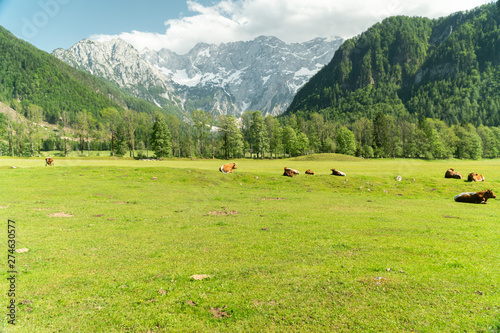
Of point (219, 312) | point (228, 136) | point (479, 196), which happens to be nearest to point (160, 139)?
point (228, 136)

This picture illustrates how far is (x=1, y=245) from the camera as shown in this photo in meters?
10.8

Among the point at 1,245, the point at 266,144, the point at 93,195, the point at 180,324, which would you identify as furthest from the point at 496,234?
the point at 266,144

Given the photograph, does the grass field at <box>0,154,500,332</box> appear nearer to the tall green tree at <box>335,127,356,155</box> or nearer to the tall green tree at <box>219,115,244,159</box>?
the tall green tree at <box>219,115,244,159</box>

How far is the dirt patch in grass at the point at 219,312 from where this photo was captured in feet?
22.1

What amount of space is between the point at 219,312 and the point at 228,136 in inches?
4410

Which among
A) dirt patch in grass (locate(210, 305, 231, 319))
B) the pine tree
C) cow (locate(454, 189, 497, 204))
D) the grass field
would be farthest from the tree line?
dirt patch in grass (locate(210, 305, 231, 319))

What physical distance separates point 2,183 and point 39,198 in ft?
39.3

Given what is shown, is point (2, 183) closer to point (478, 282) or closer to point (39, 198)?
point (39, 198)

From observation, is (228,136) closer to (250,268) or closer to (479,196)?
(479,196)

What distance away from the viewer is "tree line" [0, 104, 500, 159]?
104938mm

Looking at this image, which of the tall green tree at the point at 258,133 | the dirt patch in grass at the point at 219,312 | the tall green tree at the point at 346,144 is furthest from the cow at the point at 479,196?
the tall green tree at the point at 346,144

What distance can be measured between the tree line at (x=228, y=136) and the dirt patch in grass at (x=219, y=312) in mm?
104569

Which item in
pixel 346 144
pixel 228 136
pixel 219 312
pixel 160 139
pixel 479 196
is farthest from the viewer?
pixel 346 144

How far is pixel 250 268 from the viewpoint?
31.4 ft
